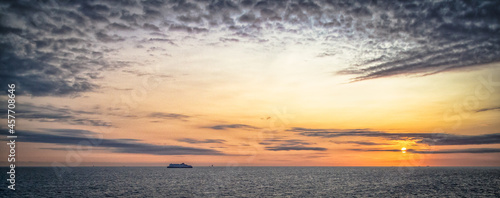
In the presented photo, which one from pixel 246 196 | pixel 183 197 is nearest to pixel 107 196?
pixel 183 197

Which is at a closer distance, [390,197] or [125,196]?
[390,197]

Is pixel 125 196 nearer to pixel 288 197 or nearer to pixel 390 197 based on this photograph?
pixel 288 197

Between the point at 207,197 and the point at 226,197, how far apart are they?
16.1 ft

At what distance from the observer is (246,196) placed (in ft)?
279

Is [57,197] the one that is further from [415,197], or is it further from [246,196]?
[415,197]

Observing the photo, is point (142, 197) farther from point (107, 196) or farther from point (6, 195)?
point (6, 195)

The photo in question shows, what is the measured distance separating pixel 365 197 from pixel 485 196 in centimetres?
3404

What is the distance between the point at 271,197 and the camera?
274 feet

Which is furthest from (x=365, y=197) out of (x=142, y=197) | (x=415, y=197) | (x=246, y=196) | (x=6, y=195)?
(x=6, y=195)

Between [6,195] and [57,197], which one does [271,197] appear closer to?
[57,197]

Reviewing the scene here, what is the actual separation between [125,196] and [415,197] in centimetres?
7688

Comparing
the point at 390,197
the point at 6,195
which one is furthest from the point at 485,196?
the point at 6,195

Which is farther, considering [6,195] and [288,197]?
[6,195]

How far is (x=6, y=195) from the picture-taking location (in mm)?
91062
